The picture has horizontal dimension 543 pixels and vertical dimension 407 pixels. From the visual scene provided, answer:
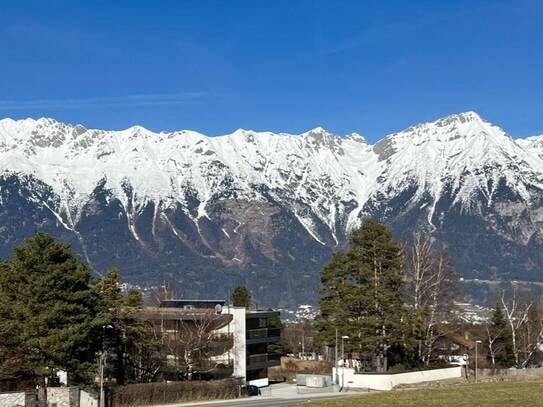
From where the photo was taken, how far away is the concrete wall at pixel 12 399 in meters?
60.1

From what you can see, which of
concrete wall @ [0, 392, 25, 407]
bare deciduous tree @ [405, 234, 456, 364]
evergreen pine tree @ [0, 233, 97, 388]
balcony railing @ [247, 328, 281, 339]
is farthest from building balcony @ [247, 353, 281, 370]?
concrete wall @ [0, 392, 25, 407]

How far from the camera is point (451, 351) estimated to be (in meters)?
125

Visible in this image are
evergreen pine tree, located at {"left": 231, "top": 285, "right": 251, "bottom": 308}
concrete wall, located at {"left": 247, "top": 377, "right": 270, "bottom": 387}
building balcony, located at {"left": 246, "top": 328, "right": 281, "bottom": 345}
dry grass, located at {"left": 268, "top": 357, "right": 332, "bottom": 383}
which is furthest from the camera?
evergreen pine tree, located at {"left": 231, "top": 285, "right": 251, "bottom": 308}

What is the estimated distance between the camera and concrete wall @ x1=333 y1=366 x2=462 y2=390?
90812 millimetres

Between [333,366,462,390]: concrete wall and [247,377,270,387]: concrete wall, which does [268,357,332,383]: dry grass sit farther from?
[333,366,462,390]: concrete wall

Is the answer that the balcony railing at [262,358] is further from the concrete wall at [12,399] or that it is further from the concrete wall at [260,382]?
the concrete wall at [12,399]

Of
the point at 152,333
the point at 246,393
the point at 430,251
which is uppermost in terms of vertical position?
the point at 430,251

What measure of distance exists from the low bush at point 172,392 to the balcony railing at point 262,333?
21.0 metres

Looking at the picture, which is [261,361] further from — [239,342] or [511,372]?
[511,372]

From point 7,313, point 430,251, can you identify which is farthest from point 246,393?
point 7,313

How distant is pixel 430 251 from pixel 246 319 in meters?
23.6

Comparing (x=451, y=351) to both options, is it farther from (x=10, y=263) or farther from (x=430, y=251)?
(x=10, y=263)

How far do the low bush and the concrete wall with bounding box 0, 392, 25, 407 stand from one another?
864cm

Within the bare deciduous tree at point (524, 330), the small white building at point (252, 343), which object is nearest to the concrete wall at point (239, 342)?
the small white building at point (252, 343)
